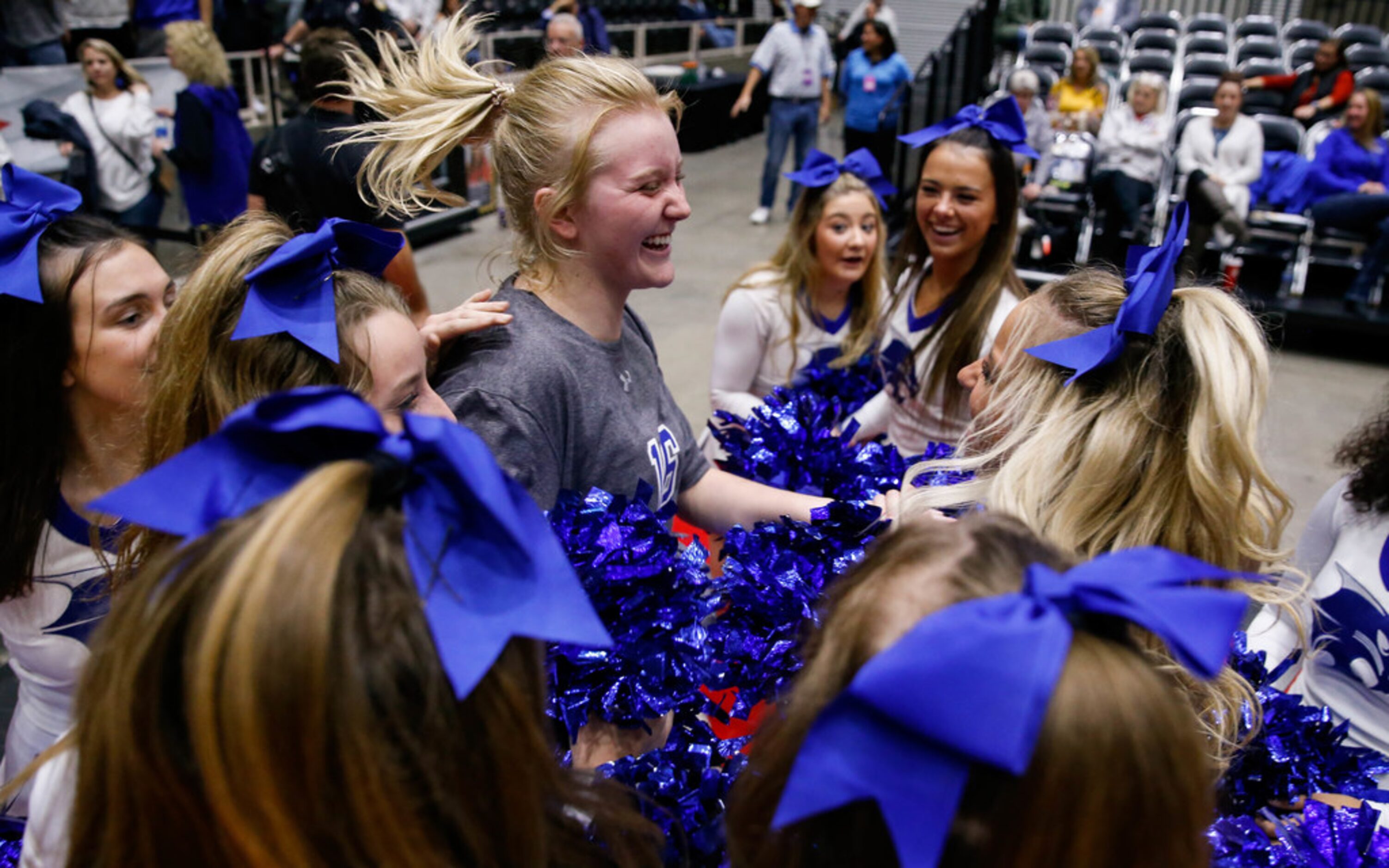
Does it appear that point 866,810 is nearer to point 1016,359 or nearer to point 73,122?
point 1016,359

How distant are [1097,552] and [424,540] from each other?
0.94m

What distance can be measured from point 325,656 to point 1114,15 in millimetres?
10999

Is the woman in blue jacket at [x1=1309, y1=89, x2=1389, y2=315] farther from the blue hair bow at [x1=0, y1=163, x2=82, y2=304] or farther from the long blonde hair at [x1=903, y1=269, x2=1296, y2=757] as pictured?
the blue hair bow at [x1=0, y1=163, x2=82, y2=304]

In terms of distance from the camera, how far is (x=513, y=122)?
1.76 m

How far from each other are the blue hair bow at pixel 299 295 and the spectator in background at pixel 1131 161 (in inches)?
241

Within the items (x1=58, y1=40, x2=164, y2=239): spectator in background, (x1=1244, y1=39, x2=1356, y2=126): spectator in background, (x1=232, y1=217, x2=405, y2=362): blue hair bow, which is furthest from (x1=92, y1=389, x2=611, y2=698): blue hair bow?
(x1=1244, y1=39, x2=1356, y2=126): spectator in background

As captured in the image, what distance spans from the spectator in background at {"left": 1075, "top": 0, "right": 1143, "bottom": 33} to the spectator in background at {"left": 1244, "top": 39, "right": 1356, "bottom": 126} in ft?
6.37

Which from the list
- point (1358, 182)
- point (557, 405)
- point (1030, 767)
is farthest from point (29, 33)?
point (1358, 182)

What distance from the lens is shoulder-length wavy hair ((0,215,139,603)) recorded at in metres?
1.54

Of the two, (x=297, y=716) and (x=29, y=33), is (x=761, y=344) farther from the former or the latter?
(x=29, y=33)

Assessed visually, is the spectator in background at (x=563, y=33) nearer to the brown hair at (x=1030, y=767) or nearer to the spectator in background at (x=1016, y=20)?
the spectator in background at (x=1016, y=20)

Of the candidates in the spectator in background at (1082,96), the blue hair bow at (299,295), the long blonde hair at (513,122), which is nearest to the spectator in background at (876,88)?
the spectator in background at (1082,96)

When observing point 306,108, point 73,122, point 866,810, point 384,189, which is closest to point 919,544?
point 866,810

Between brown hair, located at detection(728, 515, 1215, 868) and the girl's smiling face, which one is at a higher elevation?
the girl's smiling face
